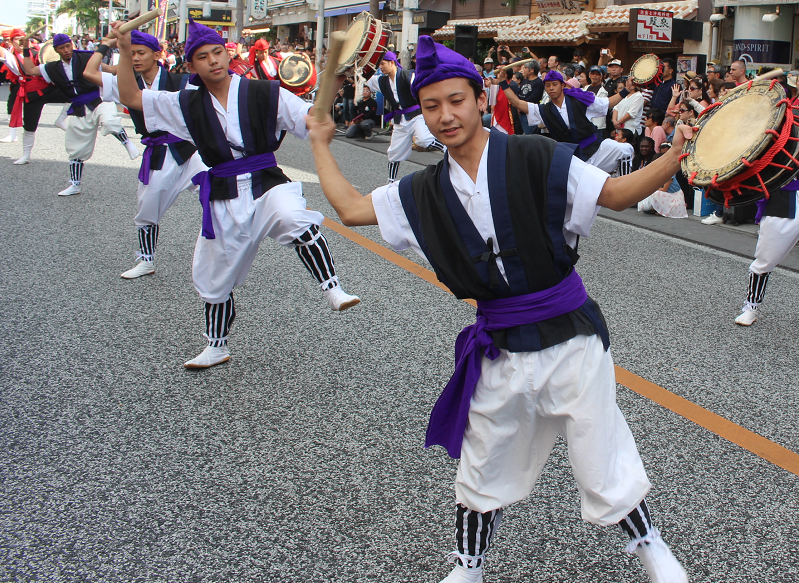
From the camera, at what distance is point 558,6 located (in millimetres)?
22672

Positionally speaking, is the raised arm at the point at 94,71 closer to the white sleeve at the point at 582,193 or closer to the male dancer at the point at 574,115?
the male dancer at the point at 574,115

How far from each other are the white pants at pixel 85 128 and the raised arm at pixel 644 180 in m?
8.00

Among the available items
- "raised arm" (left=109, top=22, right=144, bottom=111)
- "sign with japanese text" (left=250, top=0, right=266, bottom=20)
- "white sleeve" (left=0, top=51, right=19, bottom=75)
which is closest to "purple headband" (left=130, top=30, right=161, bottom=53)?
"raised arm" (left=109, top=22, right=144, bottom=111)

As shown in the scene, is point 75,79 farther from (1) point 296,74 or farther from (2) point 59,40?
(1) point 296,74

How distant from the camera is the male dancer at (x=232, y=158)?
147 inches

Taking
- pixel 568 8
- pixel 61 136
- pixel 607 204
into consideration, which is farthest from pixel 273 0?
pixel 607 204

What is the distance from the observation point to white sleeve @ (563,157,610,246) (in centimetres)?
192

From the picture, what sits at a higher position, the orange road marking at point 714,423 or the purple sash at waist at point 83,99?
the purple sash at waist at point 83,99

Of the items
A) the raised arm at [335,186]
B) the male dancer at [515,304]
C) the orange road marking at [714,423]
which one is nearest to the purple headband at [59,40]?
the orange road marking at [714,423]

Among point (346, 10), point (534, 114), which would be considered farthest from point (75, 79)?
point (346, 10)

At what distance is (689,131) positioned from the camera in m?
1.89

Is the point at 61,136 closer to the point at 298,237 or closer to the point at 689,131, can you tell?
the point at 298,237

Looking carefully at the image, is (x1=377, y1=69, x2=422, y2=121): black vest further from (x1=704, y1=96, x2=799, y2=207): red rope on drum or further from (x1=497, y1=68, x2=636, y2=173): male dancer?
(x1=704, y1=96, x2=799, y2=207): red rope on drum

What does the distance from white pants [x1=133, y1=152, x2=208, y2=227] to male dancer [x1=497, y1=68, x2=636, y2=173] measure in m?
3.51
